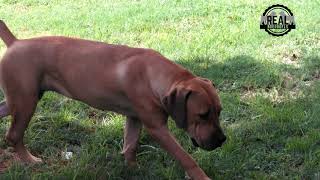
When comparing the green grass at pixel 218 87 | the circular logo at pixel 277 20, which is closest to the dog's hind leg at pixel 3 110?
the green grass at pixel 218 87

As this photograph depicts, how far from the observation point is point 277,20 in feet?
26.2

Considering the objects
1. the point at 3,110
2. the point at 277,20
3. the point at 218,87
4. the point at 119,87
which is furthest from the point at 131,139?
the point at 277,20

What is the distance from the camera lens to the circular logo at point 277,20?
7.55 m

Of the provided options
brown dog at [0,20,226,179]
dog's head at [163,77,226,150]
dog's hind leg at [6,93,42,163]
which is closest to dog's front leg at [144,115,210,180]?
brown dog at [0,20,226,179]

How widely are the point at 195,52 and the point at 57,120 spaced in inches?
88.4

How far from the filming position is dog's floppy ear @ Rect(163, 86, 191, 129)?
12.7 feet

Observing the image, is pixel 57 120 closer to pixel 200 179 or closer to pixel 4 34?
pixel 4 34

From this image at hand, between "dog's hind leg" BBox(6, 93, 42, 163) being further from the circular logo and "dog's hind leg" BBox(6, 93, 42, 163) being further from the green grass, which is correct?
the circular logo

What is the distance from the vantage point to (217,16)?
27.1 ft

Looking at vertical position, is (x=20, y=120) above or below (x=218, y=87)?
above

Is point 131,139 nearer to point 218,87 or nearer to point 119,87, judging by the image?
point 119,87

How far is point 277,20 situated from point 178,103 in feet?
14.7

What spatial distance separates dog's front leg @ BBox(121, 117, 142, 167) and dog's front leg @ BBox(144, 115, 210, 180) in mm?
445

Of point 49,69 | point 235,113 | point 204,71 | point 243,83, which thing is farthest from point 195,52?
point 49,69
